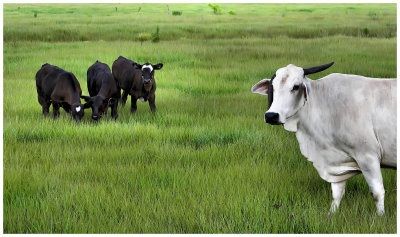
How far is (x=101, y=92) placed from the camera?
909 cm

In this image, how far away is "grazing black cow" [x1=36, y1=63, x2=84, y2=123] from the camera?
28.4 ft

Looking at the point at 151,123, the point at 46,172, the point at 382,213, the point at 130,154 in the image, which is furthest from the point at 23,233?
the point at 151,123

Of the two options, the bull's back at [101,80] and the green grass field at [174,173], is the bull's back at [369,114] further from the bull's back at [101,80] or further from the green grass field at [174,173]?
the bull's back at [101,80]

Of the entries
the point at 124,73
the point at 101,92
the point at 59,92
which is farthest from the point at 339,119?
the point at 124,73

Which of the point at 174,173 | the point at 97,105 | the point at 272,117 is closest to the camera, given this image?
the point at 272,117

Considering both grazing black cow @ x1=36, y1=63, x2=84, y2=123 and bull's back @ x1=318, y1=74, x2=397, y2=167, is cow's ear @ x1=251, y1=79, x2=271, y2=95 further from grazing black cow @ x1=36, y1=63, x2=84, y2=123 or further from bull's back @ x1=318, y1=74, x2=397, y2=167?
grazing black cow @ x1=36, y1=63, x2=84, y2=123

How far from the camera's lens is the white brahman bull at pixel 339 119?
172 inches

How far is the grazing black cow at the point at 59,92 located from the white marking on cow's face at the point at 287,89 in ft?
15.4

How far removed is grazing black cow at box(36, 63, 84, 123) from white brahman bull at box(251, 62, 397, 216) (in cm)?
458

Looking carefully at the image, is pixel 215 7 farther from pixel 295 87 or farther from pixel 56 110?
pixel 295 87

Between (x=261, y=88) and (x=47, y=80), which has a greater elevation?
(x=261, y=88)

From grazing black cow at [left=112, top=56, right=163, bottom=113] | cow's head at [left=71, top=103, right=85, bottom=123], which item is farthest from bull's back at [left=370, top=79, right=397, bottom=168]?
grazing black cow at [left=112, top=56, right=163, bottom=113]

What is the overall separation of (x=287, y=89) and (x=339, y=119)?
20.0 inches

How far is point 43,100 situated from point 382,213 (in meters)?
6.68
